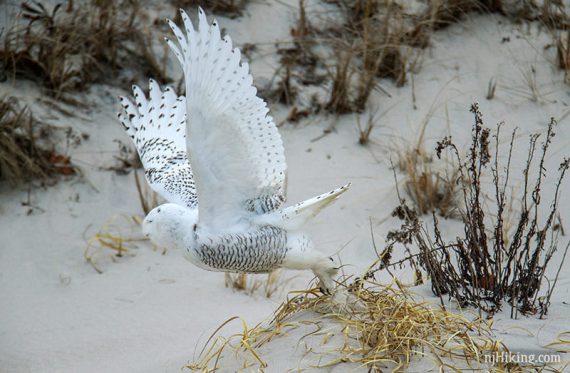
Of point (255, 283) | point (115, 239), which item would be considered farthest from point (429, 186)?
point (115, 239)

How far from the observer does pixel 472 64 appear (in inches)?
267

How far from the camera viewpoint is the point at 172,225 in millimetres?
3902

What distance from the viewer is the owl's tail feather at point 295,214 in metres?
3.91

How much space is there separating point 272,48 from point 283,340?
3489mm

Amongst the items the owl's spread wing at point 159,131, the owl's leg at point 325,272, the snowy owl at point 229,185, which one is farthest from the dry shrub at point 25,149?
the owl's leg at point 325,272

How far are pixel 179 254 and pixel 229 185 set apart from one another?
2.17 meters

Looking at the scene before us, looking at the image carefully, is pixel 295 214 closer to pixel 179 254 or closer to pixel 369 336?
pixel 369 336

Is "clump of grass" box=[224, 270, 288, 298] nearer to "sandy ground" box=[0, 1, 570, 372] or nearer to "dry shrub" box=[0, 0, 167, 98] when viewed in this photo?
"sandy ground" box=[0, 1, 570, 372]

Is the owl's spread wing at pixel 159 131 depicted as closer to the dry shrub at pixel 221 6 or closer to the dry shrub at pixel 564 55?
the dry shrub at pixel 221 6

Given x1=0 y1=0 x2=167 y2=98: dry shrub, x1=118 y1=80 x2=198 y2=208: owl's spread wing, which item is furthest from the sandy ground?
x1=118 y1=80 x2=198 y2=208: owl's spread wing

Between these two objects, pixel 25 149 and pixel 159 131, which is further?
pixel 25 149

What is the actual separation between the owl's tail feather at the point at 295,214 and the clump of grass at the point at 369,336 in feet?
1.25

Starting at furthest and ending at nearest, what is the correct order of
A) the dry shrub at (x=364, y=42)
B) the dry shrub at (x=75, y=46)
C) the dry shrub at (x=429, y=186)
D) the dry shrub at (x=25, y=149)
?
the dry shrub at (x=364, y=42)
the dry shrub at (x=75, y=46)
the dry shrub at (x=25, y=149)
the dry shrub at (x=429, y=186)

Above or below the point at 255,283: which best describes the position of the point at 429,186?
above
